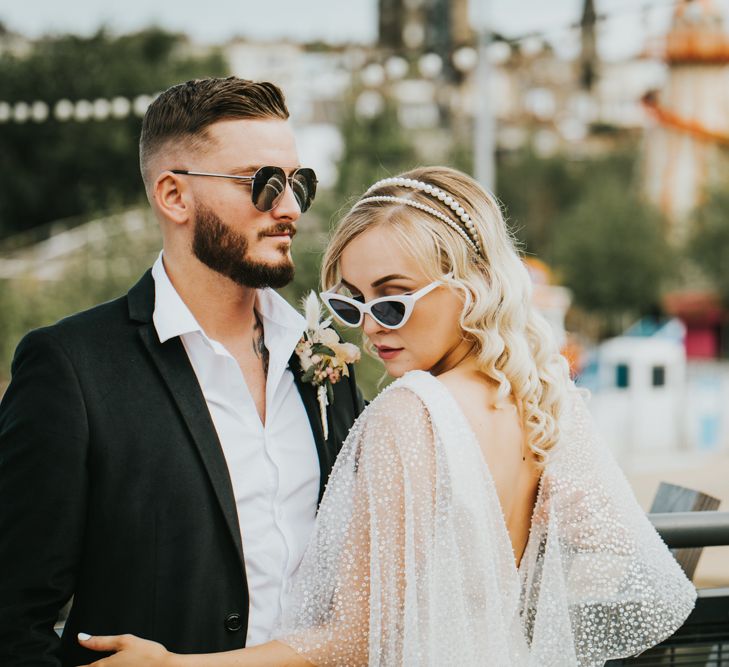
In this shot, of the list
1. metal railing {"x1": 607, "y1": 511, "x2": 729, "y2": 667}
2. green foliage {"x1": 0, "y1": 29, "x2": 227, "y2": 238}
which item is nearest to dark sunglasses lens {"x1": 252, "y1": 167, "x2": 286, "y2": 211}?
metal railing {"x1": 607, "y1": 511, "x2": 729, "y2": 667}

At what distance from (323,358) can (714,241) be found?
40.7 metres

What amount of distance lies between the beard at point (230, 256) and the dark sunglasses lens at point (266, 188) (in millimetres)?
78

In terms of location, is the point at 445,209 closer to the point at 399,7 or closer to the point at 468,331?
the point at 468,331

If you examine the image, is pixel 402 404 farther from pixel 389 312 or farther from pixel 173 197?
pixel 173 197

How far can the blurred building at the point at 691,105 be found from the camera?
4656 cm

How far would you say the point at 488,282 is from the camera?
2.26 meters

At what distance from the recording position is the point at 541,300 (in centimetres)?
1975

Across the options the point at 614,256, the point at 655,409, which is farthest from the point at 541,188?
the point at 655,409

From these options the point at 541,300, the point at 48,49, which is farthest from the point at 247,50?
the point at 541,300

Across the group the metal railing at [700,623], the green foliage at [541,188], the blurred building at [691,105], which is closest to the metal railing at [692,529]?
the metal railing at [700,623]

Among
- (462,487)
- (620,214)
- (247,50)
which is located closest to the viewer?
(462,487)

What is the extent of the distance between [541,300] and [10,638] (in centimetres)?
1825

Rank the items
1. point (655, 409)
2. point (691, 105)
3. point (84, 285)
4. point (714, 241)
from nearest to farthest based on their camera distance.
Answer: point (84, 285)
point (655, 409)
point (714, 241)
point (691, 105)

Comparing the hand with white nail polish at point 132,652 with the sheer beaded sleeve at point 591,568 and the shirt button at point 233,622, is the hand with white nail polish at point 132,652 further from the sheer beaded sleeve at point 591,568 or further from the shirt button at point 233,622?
the sheer beaded sleeve at point 591,568
